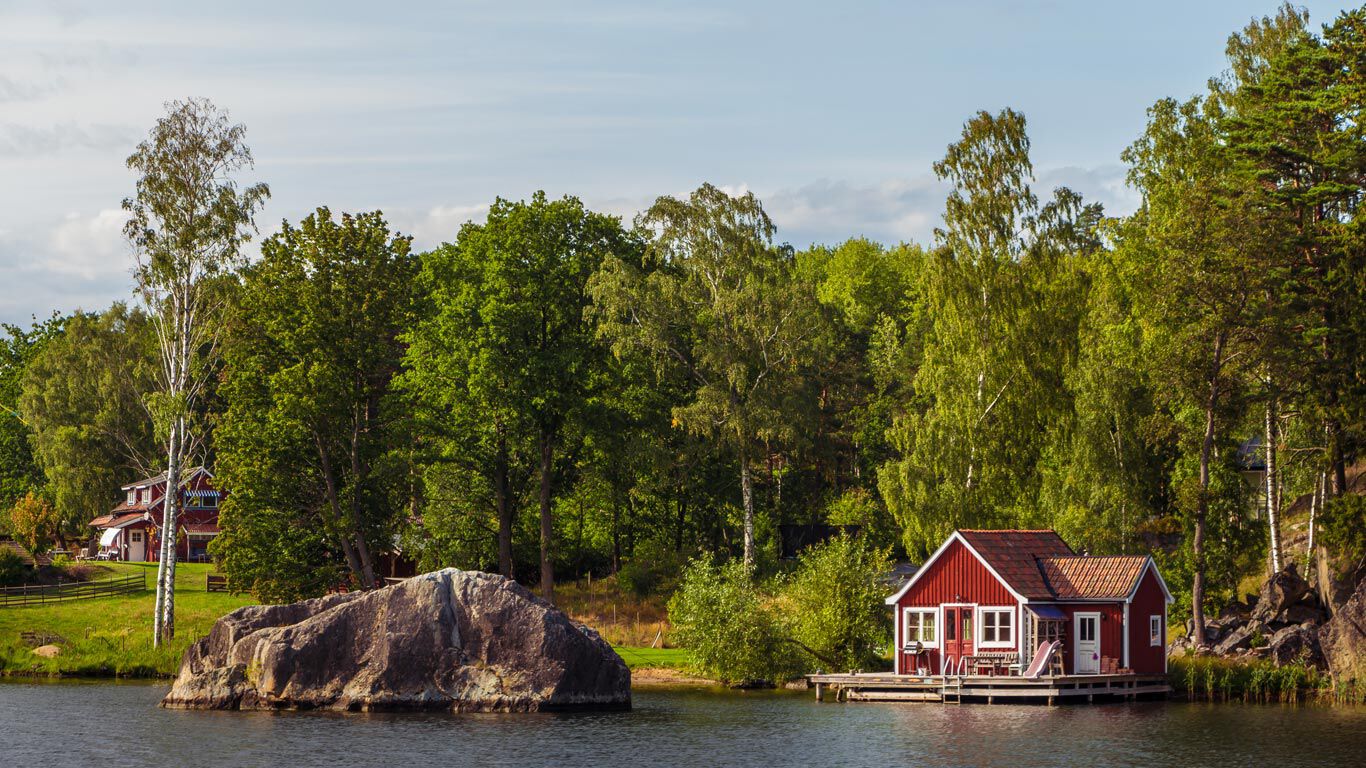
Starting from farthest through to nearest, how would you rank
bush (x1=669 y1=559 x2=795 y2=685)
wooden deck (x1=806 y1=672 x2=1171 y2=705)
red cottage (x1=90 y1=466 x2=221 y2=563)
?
red cottage (x1=90 y1=466 x2=221 y2=563) < bush (x1=669 y1=559 x2=795 y2=685) < wooden deck (x1=806 y1=672 x2=1171 y2=705)

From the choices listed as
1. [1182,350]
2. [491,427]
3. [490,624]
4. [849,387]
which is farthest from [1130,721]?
[849,387]

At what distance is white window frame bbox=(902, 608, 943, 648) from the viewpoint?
53.2 m

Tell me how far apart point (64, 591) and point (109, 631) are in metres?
11.5

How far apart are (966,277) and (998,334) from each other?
2.99 meters

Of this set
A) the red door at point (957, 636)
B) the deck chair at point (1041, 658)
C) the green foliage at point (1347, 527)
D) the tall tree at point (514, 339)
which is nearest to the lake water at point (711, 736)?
the deck chair at point (1041, 658)

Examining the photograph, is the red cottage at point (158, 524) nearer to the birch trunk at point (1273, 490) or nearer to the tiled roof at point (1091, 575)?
the tiled roof at point (1091, 575)

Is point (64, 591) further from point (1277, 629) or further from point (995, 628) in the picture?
point (1277, 629)

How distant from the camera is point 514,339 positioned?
2776 inches

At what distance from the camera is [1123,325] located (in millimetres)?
67500

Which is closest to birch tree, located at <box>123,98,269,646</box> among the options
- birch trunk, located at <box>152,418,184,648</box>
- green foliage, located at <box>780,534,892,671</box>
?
birch trunk, located at <box>152,418,184,648</box>

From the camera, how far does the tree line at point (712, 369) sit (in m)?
58.8

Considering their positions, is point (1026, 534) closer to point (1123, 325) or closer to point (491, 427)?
point (1123, 325)

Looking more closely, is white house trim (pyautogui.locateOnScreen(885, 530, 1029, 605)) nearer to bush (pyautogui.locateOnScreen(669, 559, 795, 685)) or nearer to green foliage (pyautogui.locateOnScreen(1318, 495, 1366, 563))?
bush (pyautogui.locateOnScreen(669, 559, 795, 685))

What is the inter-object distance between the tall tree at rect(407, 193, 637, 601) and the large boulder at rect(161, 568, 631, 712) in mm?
21617
